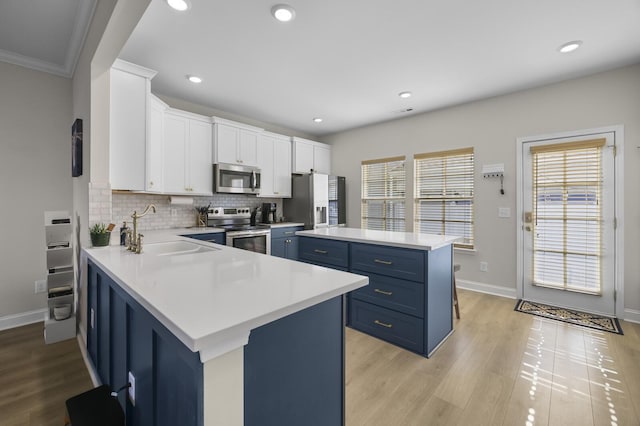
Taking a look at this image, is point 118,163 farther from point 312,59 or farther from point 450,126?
point 450,126

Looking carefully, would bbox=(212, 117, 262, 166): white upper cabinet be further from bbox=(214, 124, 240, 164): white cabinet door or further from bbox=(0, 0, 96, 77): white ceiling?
bbox=(0, 0, 96, 77): white ceiling

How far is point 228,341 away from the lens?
2.42 feet

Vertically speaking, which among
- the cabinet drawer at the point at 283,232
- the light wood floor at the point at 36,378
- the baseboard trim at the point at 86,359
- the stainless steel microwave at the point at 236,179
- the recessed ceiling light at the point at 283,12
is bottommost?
the light wood floor at the point at 36,378

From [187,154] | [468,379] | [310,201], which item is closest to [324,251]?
[468,379]

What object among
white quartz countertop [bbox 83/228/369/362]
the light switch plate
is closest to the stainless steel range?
white quartz countertop [bbox 83/228/369/362]

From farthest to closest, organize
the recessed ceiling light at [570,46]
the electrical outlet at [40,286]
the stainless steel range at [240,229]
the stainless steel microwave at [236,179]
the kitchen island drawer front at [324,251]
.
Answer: the stainless steel microwave at [236,179] < the stainless steel range at [240,229] < the electrical outlet at [40,286] < the kitchen island drawer front at [324,251] < the recessed ceiling light at [570,46]

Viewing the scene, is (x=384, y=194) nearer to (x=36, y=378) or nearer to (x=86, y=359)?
(x=86, y=359)

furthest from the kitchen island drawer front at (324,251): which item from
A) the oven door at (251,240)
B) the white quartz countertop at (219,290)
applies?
the white quartz countertop at (219,290)

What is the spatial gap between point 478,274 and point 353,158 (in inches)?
112

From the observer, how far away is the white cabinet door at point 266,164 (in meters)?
4.47

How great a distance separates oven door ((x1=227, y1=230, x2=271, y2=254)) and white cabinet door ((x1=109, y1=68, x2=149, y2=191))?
1.26 meters

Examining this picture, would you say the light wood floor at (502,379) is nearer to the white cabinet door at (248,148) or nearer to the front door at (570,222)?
the front door at (570,222)

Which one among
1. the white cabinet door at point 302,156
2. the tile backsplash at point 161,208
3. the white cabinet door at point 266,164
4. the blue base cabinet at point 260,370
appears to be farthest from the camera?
the white cabinet door at point 302,156

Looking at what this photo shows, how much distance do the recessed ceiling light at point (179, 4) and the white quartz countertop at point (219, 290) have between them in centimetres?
177
